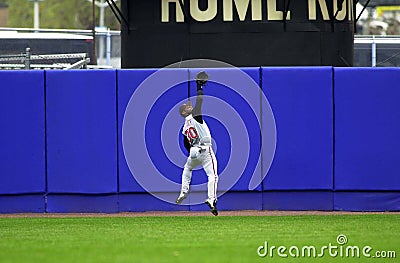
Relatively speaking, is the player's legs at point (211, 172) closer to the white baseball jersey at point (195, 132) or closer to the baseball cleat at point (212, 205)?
the baseball cleat at point (212, 205)

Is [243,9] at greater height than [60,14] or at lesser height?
lesser

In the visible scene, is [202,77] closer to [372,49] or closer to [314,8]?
[314,8]

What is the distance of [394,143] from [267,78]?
2203 millimetres

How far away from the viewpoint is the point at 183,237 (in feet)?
39.5

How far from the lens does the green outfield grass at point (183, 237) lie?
10.3 metres

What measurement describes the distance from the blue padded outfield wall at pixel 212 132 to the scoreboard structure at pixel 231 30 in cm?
90

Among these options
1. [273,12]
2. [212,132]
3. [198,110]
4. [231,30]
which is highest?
[273,12]

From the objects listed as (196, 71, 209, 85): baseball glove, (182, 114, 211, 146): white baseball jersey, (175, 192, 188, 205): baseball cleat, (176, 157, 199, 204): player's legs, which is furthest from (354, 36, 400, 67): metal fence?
(182, 114, 211, 146): white baseball jersey

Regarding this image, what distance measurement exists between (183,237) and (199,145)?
271 centimetres

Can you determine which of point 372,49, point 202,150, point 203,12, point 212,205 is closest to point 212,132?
point 202,150

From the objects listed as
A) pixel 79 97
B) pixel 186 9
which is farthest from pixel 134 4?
pixel 79 97

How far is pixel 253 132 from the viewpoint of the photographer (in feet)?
52.1

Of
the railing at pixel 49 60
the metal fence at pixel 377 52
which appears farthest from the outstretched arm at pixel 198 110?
the metal fence at pixel 377 52

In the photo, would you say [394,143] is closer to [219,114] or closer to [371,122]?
[371,122]
